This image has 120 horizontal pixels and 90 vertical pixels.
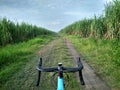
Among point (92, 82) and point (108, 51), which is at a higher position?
point (108, 51)

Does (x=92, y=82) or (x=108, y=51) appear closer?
(x=92, y=82)

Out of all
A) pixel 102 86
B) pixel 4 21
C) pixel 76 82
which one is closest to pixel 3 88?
pixel 76 82

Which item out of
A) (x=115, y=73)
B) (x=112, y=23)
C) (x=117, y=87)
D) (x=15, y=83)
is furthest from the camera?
(x=112, y=23)

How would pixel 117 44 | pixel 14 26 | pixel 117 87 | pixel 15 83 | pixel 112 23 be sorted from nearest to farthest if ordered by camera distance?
pixel 117 87
pixel 15 83
pixel 117 44
pixel 112 23
pixel 14 26

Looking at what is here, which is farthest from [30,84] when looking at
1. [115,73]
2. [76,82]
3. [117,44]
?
[117,44]

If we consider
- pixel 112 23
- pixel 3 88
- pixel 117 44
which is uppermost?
pixel 112 23

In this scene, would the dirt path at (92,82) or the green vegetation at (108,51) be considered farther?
the green vegetation at (108,51)

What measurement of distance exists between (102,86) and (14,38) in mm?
16471

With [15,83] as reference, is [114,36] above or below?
above

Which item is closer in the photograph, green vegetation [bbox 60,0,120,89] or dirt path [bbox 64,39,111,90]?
dirt path [bbox 64,39,111,90]

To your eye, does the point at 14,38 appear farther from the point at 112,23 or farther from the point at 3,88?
the point at 3,88

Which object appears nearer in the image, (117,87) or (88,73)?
(117,87)

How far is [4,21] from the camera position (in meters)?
20.2

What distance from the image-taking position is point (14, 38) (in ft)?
74.2
